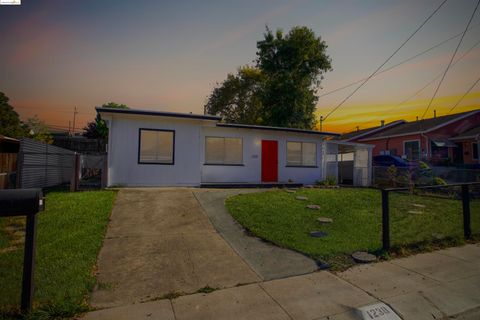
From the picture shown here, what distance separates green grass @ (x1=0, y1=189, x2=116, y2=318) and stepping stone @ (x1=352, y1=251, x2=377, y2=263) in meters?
4.33

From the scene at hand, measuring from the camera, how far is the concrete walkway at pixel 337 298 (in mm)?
3035

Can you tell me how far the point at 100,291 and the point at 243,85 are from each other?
30276 mm

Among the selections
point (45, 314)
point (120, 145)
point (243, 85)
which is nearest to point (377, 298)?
point (45, 314)

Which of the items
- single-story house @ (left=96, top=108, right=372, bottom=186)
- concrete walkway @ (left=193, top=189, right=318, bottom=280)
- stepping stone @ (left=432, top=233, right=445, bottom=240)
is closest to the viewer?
concrete walkway @ (left=193, top=189, right=318, bottom=280)

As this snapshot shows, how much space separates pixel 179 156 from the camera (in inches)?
463

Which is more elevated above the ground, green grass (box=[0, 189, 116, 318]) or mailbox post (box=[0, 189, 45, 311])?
mailbox post (box=[0, 189, 45, 311])

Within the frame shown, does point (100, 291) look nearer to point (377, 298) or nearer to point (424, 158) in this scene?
point (377, 298)

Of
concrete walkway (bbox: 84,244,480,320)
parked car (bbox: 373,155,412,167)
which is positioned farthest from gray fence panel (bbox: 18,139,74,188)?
parked car (bbox: 373,155,412,167)

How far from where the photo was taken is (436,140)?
21.1 meters

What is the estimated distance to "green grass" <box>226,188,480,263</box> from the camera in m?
5.42

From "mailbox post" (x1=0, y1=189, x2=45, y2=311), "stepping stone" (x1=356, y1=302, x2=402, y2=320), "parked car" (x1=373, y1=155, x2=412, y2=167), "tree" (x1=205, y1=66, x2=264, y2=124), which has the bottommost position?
"stepping stone" (x1=356, y1=302, x2=402, y2=320)

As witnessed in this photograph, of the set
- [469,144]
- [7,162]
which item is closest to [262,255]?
[7,162]

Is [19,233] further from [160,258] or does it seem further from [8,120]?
[8,120]

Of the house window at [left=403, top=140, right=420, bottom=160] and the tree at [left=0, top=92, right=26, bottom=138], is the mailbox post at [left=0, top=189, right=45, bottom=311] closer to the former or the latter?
the house window at [left=403, top=140, right=420, bottom=160]
